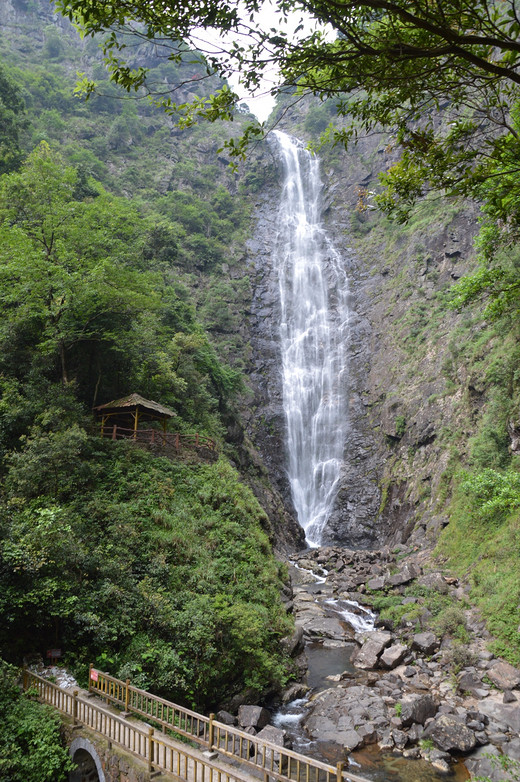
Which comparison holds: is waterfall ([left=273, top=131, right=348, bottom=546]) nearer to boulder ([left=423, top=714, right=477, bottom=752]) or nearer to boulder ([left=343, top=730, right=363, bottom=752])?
boulder ([left=343, top=730, right=363, bottom=752])

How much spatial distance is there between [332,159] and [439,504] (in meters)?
45.0

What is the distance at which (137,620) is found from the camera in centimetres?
939

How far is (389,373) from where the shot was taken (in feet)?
107

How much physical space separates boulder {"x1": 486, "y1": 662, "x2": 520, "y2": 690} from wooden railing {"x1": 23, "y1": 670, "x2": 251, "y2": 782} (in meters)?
7.03

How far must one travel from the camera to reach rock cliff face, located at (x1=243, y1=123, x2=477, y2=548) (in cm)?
2420

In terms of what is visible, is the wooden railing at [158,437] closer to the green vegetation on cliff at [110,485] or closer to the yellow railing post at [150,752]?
the green vegetation on cliff at [110,485]

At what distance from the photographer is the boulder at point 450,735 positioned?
8.33 metres

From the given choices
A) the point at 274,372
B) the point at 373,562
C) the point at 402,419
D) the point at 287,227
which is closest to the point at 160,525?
the point at 373,562

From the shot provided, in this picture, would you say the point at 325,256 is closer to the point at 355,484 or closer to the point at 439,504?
the point at 355,484

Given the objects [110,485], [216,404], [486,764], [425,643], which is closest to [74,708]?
[110,485]

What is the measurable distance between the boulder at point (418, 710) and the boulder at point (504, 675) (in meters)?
1.66

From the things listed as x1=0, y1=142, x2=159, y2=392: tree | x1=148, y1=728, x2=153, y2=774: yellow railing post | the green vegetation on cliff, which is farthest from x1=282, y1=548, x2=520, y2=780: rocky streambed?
x1=0, y1=142, x2=159, y2=392: tree

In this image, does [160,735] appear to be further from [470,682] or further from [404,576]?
[404,576]

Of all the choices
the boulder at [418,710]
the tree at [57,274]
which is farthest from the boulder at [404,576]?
the tree at [57,274]
